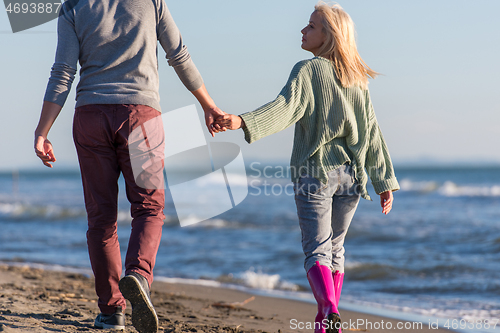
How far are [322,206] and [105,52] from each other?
1.25 m

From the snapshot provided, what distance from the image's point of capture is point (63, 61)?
2016 millimetres

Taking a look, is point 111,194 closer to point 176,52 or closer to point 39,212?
point 176,52

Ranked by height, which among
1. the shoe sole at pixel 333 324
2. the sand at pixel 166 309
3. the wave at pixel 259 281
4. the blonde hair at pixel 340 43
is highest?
the blonde hair at pixel 340 43

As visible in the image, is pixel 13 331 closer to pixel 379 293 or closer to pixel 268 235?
pixel 379 293

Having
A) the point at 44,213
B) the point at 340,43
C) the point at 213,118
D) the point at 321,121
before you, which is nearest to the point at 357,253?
the point at 321,121

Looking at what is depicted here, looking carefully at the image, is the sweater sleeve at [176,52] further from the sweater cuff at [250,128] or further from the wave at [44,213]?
the wave at [44,213]

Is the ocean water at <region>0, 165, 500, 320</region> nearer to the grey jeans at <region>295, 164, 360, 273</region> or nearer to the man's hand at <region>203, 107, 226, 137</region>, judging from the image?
the grey jeans at <region>295, 164, 360, 273</region>

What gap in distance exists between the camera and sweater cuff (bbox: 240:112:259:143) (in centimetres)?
197

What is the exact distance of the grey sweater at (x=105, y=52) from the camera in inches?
79.3

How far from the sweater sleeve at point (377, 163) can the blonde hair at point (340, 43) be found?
23 centimetres

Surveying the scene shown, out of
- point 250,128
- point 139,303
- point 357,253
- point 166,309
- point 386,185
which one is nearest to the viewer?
point 139,303

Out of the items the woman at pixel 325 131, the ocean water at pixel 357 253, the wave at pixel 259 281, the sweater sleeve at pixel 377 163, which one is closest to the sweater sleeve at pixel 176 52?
the woman at pixel 325 131

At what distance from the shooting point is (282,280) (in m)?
4.90

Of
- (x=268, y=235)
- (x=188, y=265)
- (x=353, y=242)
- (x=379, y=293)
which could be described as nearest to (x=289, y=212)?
(x=268, y=235)
